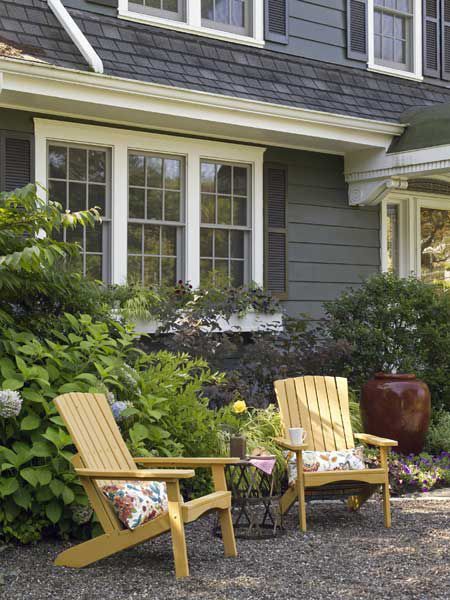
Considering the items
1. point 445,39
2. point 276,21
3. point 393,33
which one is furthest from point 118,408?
point 445,39

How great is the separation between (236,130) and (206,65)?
0.71 meters

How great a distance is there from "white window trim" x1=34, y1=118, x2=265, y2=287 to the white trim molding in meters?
0.11

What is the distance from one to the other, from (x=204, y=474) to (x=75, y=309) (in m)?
1.41

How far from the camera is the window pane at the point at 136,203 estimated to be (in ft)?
27.9

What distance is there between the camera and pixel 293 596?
4.16 meters

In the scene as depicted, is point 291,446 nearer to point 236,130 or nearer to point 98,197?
point 98,197

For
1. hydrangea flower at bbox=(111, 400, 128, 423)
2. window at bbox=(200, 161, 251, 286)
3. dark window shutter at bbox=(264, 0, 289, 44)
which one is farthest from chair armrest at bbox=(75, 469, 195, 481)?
dark window shutter at bbox=(264, 0, 289, 44)

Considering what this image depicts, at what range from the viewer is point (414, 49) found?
10945 millimetres

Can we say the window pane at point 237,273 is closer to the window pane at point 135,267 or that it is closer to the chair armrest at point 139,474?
the window pane at point 135,267

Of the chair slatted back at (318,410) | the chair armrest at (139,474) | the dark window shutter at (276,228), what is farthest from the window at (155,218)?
the chair armrest at (139,474)

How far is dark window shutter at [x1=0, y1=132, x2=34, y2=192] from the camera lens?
7.71m

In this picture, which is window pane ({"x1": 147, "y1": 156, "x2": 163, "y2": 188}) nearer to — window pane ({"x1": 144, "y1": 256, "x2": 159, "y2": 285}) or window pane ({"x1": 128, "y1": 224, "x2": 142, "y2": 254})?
window pane ({"x1": 128, "y1": 224, "x2": 142, "y2": 254})

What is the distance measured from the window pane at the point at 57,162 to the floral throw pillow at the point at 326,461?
11.7 feet

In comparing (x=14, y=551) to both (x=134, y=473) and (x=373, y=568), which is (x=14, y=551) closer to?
(x=134, y=473)
